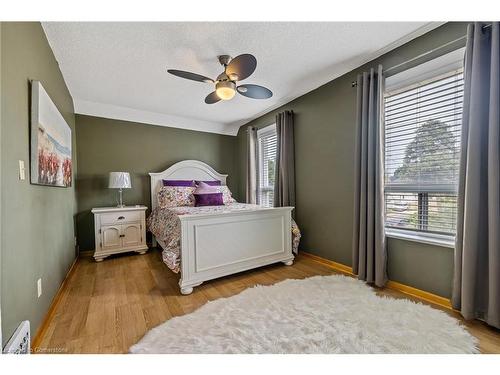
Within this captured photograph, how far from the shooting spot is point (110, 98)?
10.3 feet

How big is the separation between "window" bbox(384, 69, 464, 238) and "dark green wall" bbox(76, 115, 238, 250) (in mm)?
3293

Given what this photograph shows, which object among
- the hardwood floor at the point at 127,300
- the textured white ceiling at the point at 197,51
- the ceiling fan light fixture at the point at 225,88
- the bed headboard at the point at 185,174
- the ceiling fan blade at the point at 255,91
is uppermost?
the textured white ceiling at the point at 197,51

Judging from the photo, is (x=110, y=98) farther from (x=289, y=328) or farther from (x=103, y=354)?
(x=289, y=328)

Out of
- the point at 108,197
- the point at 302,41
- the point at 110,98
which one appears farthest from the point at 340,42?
the point at 108,197

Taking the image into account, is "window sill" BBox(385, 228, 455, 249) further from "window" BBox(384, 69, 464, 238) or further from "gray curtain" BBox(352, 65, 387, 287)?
"gray curtain" BBox(352, 65, 387, 287)

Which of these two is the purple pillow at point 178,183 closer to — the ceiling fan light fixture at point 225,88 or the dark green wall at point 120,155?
the dark green wall at point 120,155

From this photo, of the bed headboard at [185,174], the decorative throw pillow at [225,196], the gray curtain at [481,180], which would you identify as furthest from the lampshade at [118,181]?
the gray curtain at [481,180]

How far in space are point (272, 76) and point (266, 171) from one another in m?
1.82

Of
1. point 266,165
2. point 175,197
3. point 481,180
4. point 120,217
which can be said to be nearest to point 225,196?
point 175,197

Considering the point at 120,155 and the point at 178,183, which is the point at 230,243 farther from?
the point at 120,155

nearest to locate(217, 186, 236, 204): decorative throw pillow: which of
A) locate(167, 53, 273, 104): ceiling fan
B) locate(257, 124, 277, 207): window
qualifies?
locate(257, 124, 277, 207): window

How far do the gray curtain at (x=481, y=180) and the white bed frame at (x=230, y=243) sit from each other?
64.2 inches

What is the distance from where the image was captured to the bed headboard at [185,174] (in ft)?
12.1
